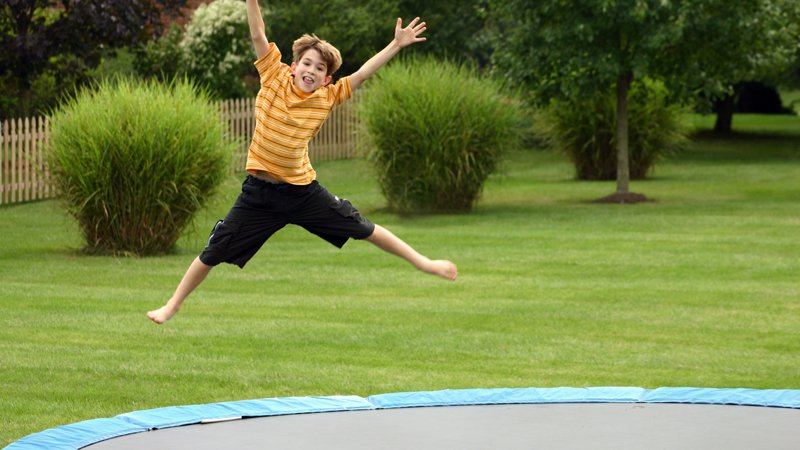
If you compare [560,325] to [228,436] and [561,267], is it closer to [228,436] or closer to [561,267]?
[561,267]

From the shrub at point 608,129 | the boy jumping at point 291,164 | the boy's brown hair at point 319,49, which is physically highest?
the boy's brown hair at point 319,49

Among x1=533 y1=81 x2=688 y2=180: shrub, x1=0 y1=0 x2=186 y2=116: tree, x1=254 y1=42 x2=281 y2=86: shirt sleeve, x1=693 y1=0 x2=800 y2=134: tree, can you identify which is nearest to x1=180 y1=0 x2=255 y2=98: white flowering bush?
x1=0 y1=0 x2=186 y2=116: tree

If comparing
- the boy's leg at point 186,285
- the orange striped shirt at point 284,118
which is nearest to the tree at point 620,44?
the orange striped shirt at point 284,118

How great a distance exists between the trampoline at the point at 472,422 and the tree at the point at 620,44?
9.42 meters

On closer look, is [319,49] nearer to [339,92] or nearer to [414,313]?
[339,92]

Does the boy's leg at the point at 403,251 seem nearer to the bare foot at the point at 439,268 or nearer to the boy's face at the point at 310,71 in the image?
the bare foot at the point at 439,268

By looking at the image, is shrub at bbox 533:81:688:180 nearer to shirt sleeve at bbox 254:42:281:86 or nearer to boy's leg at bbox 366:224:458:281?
boy's leg at bbox 366:224:458:281

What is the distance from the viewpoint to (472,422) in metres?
5.94

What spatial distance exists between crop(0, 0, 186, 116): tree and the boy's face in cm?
1066

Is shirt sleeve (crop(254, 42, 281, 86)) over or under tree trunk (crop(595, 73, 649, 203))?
over

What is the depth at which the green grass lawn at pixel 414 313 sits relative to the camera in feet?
23.5

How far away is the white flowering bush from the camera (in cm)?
2158

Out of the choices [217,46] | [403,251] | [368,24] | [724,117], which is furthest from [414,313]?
[724,117]

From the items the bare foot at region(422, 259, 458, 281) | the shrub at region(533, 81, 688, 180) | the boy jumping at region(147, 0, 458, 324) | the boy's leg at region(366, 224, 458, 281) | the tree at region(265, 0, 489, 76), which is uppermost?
the boy jumping at region(147, 0, 458, 324)
